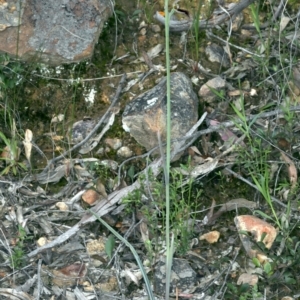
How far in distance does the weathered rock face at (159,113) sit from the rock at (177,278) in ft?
1.70

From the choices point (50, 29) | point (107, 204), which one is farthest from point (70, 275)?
point (50, 29)

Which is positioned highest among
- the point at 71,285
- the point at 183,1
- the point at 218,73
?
the point at 183,1

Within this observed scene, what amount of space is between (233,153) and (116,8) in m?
0.88

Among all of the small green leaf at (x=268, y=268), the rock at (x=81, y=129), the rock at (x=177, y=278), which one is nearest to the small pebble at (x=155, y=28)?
the rock at (x=81, y=129)

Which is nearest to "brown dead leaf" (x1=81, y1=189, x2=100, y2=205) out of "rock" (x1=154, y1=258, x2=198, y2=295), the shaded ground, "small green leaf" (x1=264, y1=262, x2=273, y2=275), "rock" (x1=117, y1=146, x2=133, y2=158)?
the shaded ground

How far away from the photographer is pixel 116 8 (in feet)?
9.07

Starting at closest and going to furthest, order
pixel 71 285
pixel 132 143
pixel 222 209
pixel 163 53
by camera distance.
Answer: pixel 71 285 < pixel 222 209 < pixel 132 143 < pixel 163 53

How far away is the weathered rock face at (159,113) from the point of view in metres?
2.39

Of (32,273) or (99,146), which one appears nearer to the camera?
(32,273)

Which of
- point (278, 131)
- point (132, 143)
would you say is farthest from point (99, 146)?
point (278, 131)

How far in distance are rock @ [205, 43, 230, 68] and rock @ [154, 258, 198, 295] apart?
37.3 inches

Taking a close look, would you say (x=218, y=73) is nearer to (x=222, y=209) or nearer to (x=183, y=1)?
(x=183, y=1)

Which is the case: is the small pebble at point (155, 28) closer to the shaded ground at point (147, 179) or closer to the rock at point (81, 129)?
the shaded ground at point (147, 179)

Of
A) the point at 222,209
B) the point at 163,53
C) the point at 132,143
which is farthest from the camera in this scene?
the point at 163,53
